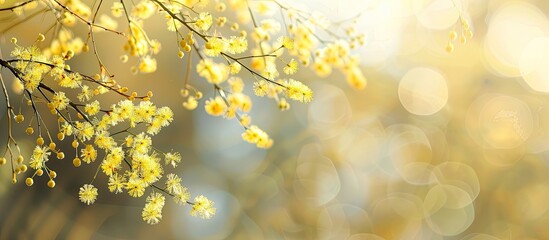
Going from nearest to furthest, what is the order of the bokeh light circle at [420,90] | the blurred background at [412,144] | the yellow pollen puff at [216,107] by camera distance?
the yellow pollen puff at [216,107] → the blurred background at [412,144] → the bokeh light circle at [420,90]

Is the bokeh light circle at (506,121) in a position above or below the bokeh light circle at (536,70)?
below

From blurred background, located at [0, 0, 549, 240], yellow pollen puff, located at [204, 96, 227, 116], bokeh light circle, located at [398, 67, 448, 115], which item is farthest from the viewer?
bokeh light circle, located at [398, 67, 448, 115]

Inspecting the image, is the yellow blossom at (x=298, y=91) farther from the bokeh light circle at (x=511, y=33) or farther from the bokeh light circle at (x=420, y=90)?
the bokeh light circle at (x=511, y=33)

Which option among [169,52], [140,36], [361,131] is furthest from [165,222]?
[140,36]

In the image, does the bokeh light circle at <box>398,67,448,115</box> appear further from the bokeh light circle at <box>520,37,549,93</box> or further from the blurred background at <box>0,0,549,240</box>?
the bokeh light circle at <box>520,37,549,93</box>

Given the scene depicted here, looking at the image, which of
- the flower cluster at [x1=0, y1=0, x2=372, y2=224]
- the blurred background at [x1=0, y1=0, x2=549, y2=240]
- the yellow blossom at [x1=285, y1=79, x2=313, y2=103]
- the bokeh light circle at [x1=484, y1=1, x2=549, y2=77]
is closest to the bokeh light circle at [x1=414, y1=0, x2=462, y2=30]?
the blurred background at [x1=0, y1=0, x2=549, y2=240]

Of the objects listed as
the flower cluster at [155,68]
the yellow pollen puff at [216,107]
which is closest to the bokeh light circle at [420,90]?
the flower cluster at [155,68]

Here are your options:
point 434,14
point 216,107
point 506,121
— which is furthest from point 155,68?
point 506,121

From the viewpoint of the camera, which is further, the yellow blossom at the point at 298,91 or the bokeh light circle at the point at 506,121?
the bokeh light circle at the point at 506,121
